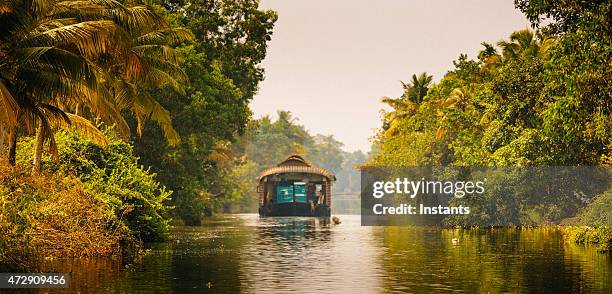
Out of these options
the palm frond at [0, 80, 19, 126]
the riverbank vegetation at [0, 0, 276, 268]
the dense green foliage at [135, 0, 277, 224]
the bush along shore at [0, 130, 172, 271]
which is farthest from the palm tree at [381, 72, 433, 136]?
the palm frond at [0, 80, 19, 126]

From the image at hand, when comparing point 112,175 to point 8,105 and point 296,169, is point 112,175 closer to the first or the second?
point 8,105

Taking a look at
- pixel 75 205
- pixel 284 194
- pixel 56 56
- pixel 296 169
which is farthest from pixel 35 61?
pixel 284 194

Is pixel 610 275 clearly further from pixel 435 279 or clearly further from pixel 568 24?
pixel 568 24

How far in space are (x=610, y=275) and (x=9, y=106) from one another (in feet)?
51.6

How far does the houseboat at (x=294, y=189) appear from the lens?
274ft

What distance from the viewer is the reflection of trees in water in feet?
71.0

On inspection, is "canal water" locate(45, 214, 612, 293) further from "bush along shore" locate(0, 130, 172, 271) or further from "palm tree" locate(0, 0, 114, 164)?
"palm tree" locate(0, 0, 114, 164)

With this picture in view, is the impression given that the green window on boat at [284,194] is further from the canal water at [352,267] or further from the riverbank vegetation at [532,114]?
the canal water at [352,267]

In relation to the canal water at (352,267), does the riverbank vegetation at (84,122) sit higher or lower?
higher

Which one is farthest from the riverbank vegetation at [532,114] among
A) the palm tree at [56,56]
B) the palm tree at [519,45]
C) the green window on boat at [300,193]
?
the palm tree at [56,56]

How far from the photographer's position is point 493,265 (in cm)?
2723

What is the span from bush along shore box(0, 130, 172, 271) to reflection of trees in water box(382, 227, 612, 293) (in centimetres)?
888

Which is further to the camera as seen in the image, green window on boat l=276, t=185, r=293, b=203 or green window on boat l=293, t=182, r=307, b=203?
green window on boat l=276, t=185, r=293, b=203

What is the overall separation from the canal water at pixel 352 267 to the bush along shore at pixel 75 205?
2.78ft
